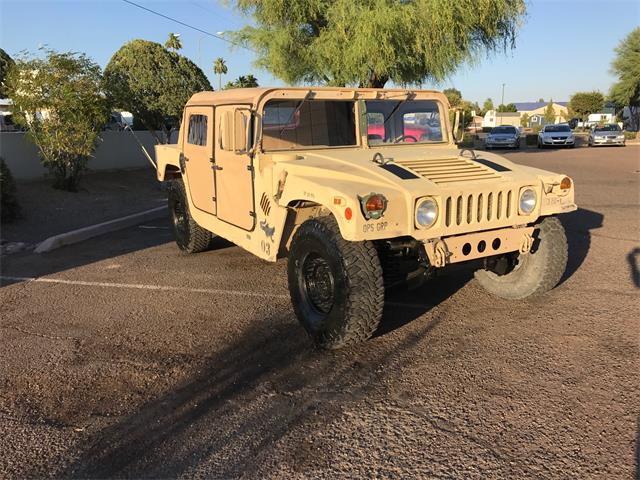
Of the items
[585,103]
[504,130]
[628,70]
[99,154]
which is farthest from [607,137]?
[585,103]

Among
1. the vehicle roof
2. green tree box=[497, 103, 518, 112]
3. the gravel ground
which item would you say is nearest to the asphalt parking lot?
the vehicle roof

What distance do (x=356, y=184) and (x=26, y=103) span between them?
1015cm

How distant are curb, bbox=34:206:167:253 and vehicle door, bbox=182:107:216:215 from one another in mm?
2476

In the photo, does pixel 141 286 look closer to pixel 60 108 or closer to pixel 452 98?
pixel 60 108

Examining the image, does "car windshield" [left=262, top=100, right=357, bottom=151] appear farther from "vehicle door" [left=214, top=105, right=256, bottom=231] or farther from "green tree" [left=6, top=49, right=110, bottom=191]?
"green tree" [left=6, top=49, right=110, bottom=191]

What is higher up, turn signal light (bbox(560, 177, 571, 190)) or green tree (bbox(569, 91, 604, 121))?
green tree (bbox(569, 91, 604, 121))

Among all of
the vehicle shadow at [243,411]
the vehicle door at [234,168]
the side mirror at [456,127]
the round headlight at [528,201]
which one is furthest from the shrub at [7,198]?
the round headlight at [528,201]

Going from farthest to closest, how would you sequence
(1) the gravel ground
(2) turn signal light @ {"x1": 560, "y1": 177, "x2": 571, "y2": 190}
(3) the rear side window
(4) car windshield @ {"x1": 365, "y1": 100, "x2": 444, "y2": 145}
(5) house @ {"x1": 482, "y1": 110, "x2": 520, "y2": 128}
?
(5) house @ {"x1": 482, "y1": 110, "x2": 520, "y2": 128}, (1) the gravel ground, (3) the rear side window, (4) car windshield @ {"x1": 365, "y1": 100, "x2": 444, "y2": 145}, (2) turn signal light @ {"x1": 560, "y1": 177, "x2": 571, "y2": 190}

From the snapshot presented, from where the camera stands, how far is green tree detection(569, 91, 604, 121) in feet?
243

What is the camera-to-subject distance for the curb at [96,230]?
7.54m

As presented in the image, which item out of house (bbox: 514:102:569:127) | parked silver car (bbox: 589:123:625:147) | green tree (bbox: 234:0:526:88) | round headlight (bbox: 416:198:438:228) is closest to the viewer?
round headlight (bbox: 416:198:438:228)

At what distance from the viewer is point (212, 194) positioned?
579cm

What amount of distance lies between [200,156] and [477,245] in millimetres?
3340

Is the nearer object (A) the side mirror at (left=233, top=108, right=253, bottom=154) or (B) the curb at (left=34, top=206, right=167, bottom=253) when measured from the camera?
(A) the side mirror at (left=233, top=108, right=253, bottom=154)
